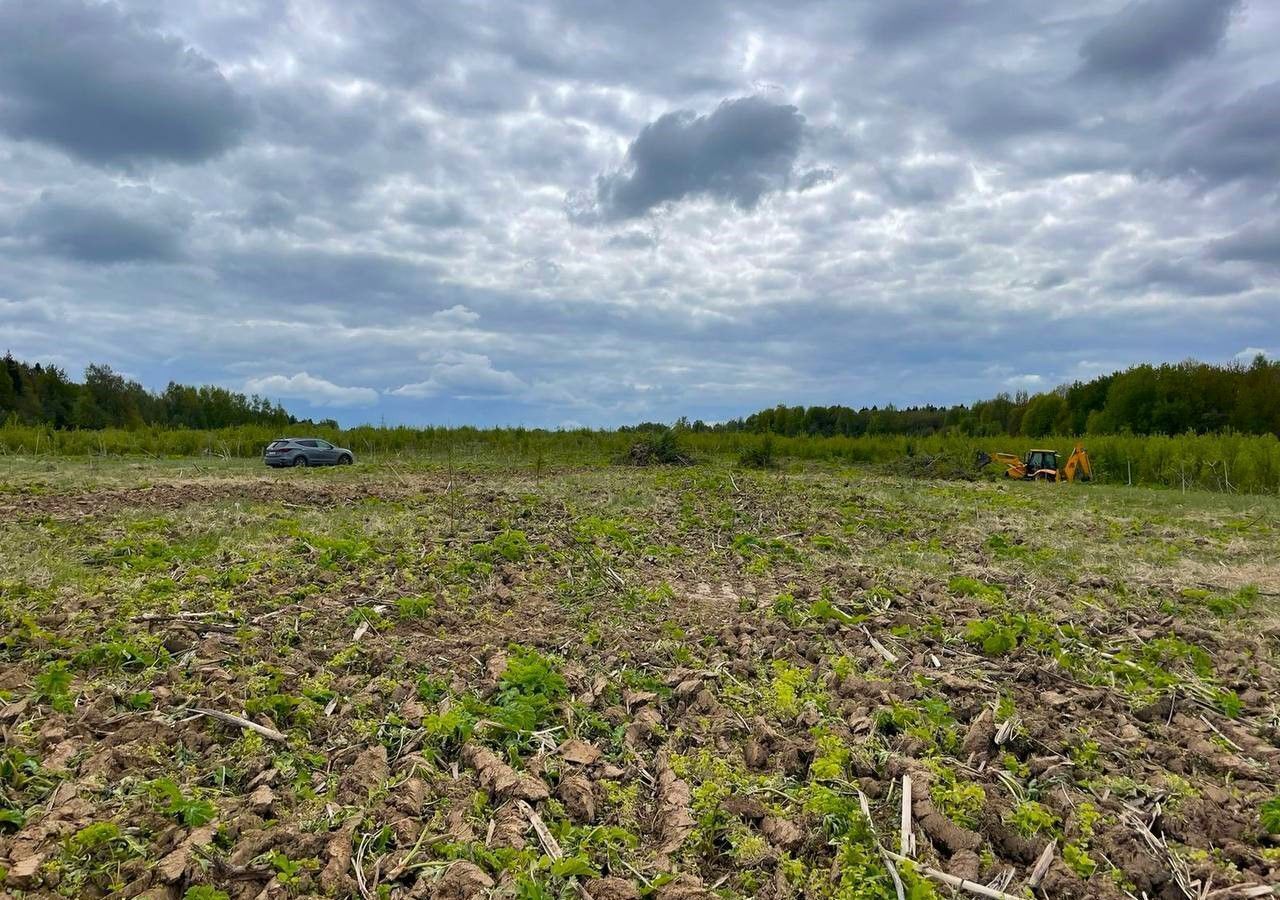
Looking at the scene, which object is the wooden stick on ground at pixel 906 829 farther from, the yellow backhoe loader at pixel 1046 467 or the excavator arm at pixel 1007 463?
the excavator arm at pixel 1007 463

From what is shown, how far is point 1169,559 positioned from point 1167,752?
645cm

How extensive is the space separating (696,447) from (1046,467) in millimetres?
13122

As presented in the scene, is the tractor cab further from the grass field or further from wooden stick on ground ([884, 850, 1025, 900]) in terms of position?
wooden stick on ground ([884, 850, 1025, 900])

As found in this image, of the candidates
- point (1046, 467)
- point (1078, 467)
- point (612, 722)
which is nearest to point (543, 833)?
point (612, 722)

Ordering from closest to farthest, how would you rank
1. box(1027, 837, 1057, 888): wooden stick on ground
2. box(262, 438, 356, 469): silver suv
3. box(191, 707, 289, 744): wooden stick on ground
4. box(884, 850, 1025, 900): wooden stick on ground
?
box(884, 850, 1025, 900): wooden stick on ground < box(1027, 837, 1057, 888): wooden stick on ground < box(191, 707, 289, 744): wooden stick on ground < box(262, 438, 356, 469): silver suv

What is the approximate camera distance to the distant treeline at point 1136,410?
3906 centimetres

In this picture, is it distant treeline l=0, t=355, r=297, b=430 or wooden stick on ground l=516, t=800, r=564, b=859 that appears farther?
distant treeline l=0, t=355, r=297, b=430

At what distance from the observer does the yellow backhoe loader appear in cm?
2423

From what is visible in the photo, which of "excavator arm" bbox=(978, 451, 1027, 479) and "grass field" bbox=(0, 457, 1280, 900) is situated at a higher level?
"excavator arm" bbox=(978, 451, 1027, 479)

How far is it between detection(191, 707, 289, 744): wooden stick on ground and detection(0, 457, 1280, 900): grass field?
41 millimetres

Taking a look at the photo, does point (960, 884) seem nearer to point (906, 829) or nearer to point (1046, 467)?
point (906, 829)

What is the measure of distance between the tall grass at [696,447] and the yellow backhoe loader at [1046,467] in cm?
129

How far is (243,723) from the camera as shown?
3.88 meters

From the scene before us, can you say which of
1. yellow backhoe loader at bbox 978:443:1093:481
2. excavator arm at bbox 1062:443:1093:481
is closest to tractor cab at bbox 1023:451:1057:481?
yellow backhoe loader at bbox 978:443:1093:481
